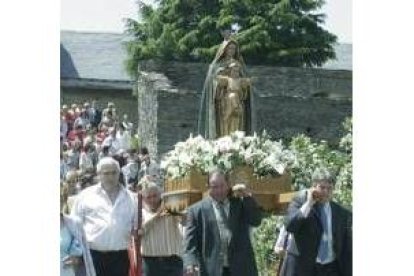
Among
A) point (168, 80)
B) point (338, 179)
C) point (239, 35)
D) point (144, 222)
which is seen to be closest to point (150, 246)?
point (144, 222)

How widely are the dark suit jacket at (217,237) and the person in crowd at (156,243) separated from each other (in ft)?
0.63

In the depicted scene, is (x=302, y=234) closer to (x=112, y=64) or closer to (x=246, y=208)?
(x=246, y=208)

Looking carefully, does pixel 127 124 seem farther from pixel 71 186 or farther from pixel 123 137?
pixel 71 186

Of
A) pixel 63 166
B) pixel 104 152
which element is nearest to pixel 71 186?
pixel 63 166

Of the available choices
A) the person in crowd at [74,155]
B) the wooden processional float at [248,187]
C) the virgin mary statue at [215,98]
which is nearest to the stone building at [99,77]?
the virgin mary statue at [215,98]

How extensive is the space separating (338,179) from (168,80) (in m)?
5.85

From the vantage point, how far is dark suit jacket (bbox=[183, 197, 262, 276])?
32.2 ft

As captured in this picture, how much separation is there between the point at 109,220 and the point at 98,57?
7386 mm

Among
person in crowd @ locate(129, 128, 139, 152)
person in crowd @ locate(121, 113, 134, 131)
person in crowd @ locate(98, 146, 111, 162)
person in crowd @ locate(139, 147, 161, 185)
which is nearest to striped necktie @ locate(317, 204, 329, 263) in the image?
person in crowd @ locate(139, 147, 161, 185)

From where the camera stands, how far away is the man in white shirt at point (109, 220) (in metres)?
9.82

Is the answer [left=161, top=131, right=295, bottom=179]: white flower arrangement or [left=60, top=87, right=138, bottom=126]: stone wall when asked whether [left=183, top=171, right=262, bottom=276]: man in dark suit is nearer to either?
[left=161, top=131, right=295, bottom=179]: white flower arrangement

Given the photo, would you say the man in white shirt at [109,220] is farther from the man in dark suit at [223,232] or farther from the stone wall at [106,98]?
the stone wall at [106,98]

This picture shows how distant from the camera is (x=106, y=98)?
16.9m

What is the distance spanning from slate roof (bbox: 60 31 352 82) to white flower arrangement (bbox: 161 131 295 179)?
5.17 ft
